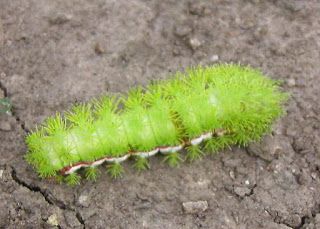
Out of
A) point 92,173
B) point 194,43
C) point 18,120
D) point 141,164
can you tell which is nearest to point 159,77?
point 194,43

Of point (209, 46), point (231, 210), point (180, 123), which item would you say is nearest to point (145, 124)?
point (180, 123)

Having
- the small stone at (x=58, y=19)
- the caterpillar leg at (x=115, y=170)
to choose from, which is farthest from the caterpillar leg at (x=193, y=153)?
the small stone at (x=58, y=19)

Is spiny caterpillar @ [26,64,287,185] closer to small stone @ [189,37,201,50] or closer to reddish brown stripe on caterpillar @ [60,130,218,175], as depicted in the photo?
reddish brown stripe on caterpillar @ [60,130,218,175]

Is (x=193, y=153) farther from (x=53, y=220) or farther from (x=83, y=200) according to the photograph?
(x=53, y=220)

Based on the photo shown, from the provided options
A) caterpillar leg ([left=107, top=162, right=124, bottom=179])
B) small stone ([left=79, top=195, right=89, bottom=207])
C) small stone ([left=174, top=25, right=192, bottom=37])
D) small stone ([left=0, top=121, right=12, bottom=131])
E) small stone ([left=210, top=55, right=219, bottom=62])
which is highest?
small stone ([left=174, top=25, right=192, bottom=37])

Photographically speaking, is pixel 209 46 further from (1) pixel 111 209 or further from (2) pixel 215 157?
(1) pixel 111 209

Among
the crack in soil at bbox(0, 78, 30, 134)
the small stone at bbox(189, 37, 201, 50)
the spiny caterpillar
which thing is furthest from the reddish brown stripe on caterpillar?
the small stone at bbox(189, 37, 201, 50)

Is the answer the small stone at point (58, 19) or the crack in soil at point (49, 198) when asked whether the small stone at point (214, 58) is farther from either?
the crack in soil at point (49, 198)
